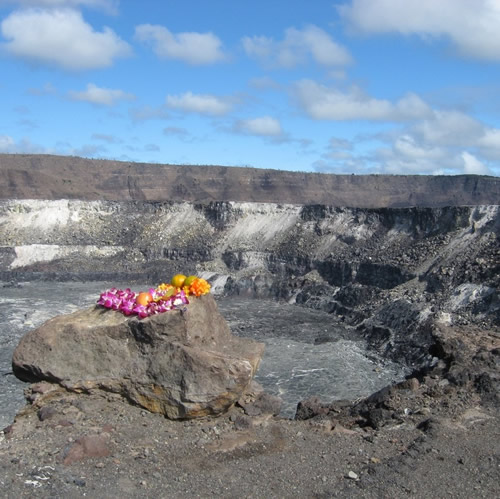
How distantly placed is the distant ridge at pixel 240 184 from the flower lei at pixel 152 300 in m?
60.5

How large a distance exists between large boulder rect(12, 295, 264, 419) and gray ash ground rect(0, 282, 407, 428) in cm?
516

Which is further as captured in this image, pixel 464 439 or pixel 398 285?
pixel 398 285

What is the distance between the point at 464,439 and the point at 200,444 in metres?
4.91

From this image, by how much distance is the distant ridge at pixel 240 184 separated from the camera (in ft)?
240

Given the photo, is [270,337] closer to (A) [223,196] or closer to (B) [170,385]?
(B) [170,385]

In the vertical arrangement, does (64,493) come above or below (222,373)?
below

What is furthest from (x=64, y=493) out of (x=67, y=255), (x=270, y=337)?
(x=67, y=255)

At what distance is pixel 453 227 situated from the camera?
36.6 metres

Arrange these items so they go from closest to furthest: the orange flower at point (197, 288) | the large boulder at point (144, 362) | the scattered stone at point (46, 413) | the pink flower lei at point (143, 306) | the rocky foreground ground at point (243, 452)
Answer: the rocky foreground ground at point (243, 452) → the scattered stone at point (46, 413) → the large boulder at point (144, 362) → the pink flower lei at point (143, 306) → the orange flower at point (197, 288)

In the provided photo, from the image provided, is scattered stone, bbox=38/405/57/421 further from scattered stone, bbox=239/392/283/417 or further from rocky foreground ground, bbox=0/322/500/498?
scattered stone, bbox=239/392/283/417

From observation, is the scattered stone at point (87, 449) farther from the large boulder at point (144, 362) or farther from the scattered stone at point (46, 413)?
the large boulder at point (144, 362)

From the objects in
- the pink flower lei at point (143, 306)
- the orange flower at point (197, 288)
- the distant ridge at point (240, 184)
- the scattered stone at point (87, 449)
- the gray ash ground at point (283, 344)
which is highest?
the distant ridge at point (240, 184)

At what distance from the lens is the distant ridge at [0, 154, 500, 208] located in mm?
73125

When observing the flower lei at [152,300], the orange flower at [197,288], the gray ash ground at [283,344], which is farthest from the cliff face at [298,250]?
the flower lei at [152,300]
